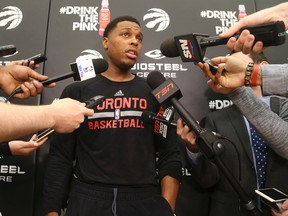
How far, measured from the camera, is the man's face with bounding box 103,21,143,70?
186 centimetres

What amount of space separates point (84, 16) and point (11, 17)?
0.49 meters

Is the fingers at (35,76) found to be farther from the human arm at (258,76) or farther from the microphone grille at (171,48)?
the human arm at (258,76)

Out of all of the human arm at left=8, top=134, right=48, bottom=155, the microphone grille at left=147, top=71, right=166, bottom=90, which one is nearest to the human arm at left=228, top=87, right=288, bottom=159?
the microphone grille at left=147, top=71, right=166, bottom=90

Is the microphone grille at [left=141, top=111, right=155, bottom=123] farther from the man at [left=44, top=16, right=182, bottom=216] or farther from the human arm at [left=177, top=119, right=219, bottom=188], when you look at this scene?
the human arm at [left=177, top=119, right=219, bottom=188]

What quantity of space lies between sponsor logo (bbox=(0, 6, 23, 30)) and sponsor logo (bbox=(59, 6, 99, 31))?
0.94 ft

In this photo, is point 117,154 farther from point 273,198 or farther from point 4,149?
point 273,198

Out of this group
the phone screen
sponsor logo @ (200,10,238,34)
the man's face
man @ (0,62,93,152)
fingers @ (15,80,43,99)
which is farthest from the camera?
sponsor logo @ (200,10,238,34)

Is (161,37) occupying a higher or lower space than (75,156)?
higher

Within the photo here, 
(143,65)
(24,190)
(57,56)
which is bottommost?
(24,190)

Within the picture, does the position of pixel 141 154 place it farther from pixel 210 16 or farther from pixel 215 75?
pixel 210 16

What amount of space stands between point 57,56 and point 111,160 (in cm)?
88

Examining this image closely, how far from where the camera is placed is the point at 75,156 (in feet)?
6.05

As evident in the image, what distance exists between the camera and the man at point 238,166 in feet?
5.41

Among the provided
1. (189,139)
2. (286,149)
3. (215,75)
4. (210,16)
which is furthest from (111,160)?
(210,16)
